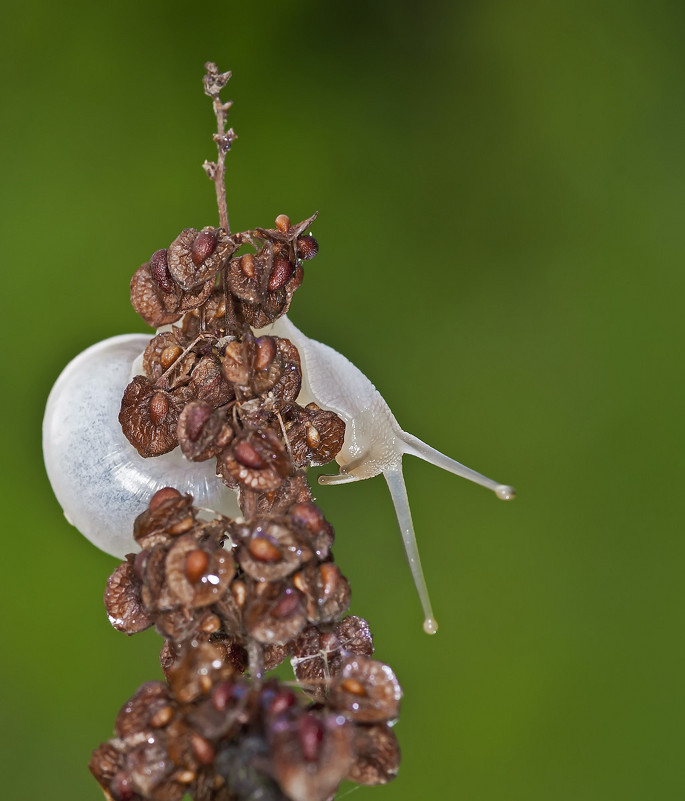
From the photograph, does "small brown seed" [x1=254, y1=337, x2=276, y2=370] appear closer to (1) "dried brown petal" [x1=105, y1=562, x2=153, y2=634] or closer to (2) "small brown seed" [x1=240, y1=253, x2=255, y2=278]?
(2) "small brown seed" [x1=240, y1=253, x2=255, y2=278]

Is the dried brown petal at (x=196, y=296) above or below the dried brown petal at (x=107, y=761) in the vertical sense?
above

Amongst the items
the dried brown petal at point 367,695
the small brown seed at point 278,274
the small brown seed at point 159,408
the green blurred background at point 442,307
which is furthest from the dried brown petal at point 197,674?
the green blurred background at point 442,307

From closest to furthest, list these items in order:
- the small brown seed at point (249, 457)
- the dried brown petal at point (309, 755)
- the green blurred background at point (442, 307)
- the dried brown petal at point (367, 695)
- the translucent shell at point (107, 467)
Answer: the dried brown petal at point (309, 755) < the dried brown petal at point (367, 695) < the small brown seed at point (249, 457) < the translucent shell at point (107, 467) < the green blurred background at point (442, 307)

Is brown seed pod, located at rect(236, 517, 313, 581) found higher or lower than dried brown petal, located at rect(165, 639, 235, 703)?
higher

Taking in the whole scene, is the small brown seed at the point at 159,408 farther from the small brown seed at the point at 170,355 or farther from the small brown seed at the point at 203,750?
the small brown seed at the point at 203,750

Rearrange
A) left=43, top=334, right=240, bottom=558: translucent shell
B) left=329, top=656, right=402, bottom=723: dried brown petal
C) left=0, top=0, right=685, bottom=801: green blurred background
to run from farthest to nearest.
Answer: left=0, top=0, right=685, bottom=801: green blurred background < left=43, top=334, right=240, bottom=558: translucent shell < left=329, top=656, right=402, bottom=723: dried brown petal

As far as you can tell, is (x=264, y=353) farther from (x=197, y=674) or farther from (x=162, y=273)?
(x=197, y=674)

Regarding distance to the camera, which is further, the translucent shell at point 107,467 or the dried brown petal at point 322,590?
the translucent shell at point 107,467

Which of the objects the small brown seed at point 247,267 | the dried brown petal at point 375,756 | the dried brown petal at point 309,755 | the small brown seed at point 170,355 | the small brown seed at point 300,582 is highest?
the small brown seed at point 247,267

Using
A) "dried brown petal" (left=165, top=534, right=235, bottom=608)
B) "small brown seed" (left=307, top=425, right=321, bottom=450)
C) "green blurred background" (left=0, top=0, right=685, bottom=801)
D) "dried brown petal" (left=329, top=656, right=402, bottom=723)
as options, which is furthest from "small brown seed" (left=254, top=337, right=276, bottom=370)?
"green blurred background" (left=0, top=0, right=685, bottom=801)
